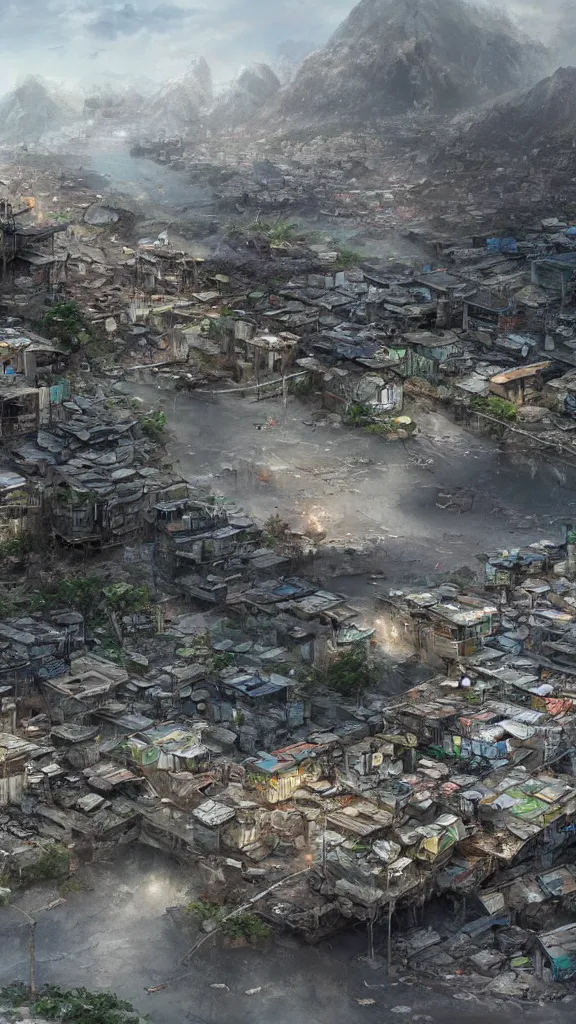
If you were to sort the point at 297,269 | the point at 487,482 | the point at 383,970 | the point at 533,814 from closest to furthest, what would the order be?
1. the point at 383,970
2. the point at 533,814
3. the point at 487,482
4. the point at 297,269

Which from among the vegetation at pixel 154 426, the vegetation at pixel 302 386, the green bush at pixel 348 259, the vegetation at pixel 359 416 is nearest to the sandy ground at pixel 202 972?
the vegetation at pixel 154 426

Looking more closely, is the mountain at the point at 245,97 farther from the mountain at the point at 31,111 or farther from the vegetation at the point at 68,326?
the vegetation at the point at 68,326

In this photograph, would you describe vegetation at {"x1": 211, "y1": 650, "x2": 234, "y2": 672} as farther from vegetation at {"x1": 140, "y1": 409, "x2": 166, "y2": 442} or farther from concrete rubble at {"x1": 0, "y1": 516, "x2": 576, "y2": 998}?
vegetation at {"x1": 140, "y1": 409, "x2": 166, "y2": 442}

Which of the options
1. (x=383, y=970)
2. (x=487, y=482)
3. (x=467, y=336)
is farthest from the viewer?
(x=467, y=336)

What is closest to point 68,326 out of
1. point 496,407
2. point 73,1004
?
point 496,407

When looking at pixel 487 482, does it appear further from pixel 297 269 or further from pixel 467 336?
pixel 297 269

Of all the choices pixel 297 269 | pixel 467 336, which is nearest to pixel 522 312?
pixel 467 336

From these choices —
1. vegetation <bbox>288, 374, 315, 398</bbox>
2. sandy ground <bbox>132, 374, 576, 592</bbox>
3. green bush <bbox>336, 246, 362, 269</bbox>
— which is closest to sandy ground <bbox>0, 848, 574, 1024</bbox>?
sandy ground <bbox>132, 374, 576, 592</bbox>
